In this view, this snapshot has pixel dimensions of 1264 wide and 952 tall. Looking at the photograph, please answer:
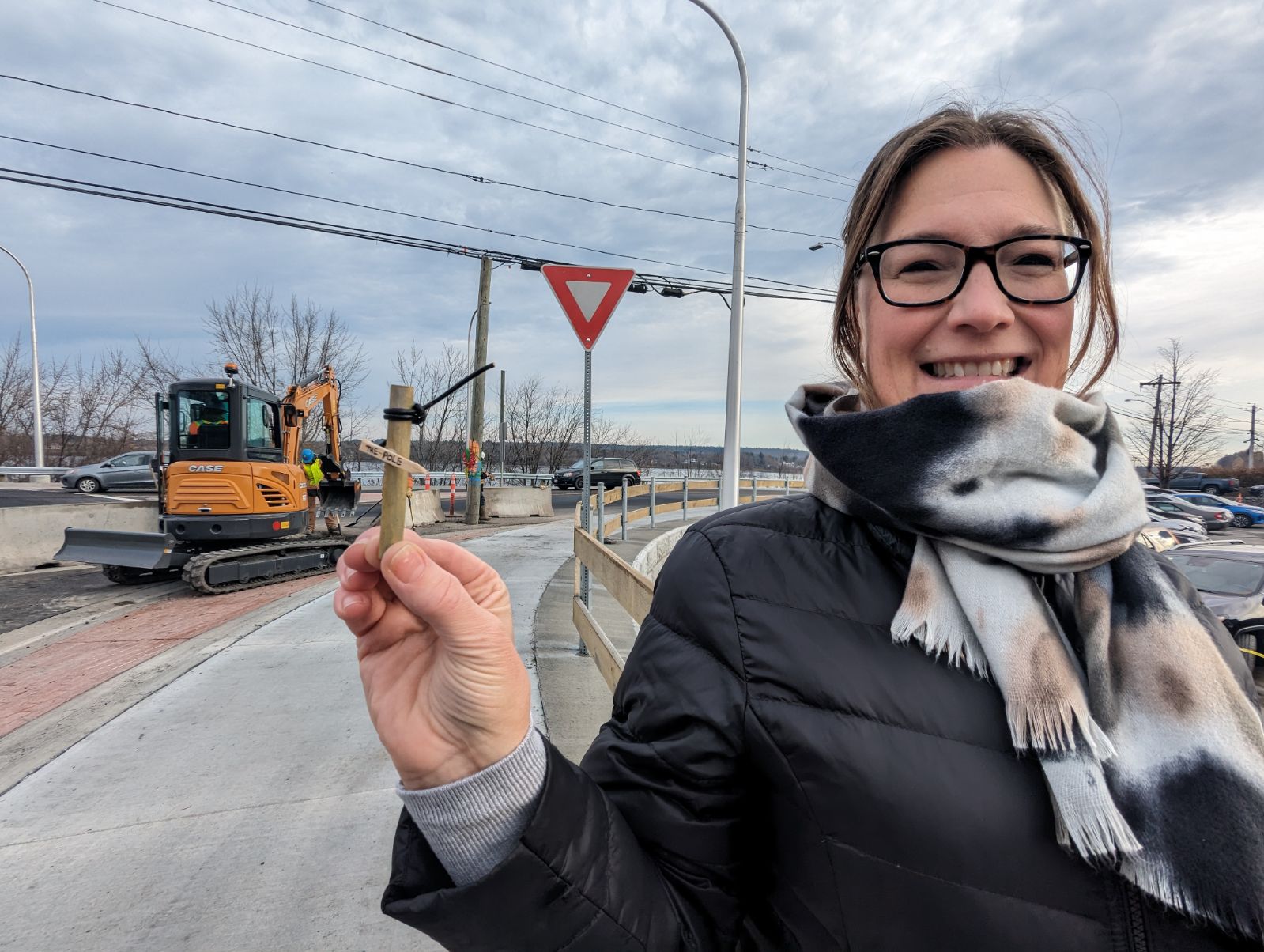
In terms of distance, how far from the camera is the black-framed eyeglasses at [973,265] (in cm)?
121

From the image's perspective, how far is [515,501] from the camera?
19438mm

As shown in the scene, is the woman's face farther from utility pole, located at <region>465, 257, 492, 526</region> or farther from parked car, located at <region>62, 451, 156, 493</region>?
parked car, located at <region>62, 451, 156, 493</region>

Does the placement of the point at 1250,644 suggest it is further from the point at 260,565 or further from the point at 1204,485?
the point at 1204,485

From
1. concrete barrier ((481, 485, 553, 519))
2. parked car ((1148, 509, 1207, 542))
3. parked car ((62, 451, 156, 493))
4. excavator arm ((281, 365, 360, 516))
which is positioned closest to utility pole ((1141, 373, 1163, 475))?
parked car ((1148, 509, 1207, 542))

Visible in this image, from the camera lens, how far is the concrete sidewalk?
2.39m

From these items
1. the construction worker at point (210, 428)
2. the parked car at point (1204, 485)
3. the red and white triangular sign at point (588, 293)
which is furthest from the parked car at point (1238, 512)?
the construction worker at point (210, 428)

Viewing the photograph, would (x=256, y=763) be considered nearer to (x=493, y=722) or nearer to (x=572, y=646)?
(x=572, y=646)

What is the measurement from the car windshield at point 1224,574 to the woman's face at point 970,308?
751 centimetres

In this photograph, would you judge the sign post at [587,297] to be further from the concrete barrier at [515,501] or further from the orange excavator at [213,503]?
the concrete barrier at [515,501]

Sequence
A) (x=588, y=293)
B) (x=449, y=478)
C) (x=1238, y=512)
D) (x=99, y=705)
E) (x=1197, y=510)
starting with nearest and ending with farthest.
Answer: (x=99, y=705)
(x=588, y=293)
(x=1197, y=510)
(x=449, y=478)
(x=1238, y=512)

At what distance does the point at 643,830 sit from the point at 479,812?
26cm

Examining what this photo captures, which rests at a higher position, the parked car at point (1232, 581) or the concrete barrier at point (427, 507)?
the parked car at point (1232, 581)

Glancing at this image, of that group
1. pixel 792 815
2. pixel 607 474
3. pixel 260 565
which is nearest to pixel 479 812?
pixel 792 815

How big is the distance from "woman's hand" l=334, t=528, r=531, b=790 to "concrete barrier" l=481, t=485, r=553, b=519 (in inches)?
696
